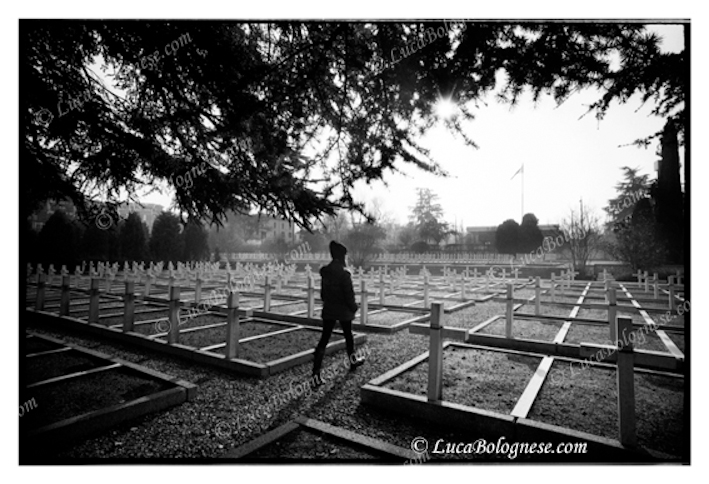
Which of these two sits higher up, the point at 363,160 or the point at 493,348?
the point at 363,160

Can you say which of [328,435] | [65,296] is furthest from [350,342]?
[65,296]

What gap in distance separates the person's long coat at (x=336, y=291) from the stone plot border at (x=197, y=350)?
0.98 m

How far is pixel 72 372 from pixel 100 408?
58.6 inches

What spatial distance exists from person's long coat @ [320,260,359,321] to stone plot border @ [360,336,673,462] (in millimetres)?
919

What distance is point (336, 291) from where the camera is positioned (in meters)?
4.31

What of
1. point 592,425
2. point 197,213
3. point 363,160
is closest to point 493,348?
point 592,425

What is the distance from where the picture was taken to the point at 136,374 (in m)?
4.07

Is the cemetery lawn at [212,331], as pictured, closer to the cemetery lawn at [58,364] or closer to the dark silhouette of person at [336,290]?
the cemetery lawn at [58,364]

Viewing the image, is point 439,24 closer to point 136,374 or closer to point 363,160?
point 363,160

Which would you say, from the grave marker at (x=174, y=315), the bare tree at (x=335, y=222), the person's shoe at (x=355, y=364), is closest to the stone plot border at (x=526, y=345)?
the person's shoe at (x=355, y=364)

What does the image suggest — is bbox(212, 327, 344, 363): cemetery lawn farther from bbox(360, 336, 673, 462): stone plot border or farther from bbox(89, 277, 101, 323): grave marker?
bbox(89, 277, 101, 323): grave marker

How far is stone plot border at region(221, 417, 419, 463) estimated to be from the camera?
8.45 ft

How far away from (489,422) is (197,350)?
158 inches

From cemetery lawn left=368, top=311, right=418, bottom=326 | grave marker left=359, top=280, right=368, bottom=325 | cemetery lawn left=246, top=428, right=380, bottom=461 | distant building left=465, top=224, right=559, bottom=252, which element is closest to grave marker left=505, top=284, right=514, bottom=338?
cemetery lawn left=368, top=311, right=418, bottom=326
